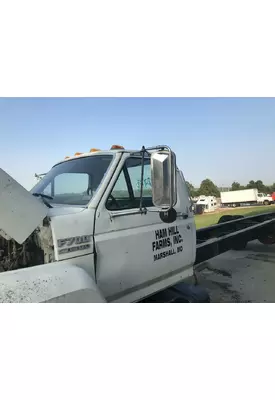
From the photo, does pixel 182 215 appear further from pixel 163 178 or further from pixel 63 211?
pixel 63 211

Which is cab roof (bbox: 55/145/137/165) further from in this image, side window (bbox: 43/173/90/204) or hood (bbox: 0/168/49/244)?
hood (bbox: 0/168/49/244)

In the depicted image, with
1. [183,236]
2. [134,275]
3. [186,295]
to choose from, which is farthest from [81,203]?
[186,295]

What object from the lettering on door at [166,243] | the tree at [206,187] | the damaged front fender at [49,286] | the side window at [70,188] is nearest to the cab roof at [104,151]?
the side window at [70,188]

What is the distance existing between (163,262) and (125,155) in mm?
1063

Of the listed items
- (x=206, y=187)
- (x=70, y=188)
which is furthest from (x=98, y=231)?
(x=206, y=187)

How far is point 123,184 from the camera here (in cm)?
239

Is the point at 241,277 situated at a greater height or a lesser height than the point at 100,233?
lesser

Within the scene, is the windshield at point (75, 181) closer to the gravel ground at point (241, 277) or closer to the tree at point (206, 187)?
the gravel ground at point (241, 277)

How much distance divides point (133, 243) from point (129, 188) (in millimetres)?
516

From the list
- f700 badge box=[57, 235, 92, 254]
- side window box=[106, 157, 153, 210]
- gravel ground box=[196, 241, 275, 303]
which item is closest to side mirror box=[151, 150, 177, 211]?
side window box=[106, 157, 153, 210]

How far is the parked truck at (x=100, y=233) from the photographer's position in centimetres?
173

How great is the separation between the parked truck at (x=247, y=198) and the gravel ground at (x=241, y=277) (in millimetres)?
14976

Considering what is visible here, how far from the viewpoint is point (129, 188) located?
2449mm
